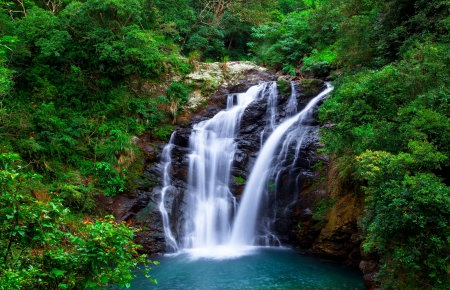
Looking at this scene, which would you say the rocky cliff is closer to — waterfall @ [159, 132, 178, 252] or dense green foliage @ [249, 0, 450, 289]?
waterfall @ [159, 132, 178, 252]

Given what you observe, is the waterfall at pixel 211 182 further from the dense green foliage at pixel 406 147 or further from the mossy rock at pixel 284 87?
the dense green foliage at pixel 406 147

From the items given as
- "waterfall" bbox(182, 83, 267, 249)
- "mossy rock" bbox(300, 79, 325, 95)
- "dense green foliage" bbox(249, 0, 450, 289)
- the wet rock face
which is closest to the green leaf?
"dense green foliage" bbox(249, 0, 450, 289)

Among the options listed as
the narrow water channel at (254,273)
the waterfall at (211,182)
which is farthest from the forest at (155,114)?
the narrow water channel at (254,273)

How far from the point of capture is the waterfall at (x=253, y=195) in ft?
47.3

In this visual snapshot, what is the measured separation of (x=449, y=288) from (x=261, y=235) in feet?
28.3

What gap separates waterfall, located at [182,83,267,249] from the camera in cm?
1462

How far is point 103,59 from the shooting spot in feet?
54.6

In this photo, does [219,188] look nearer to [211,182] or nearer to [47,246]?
[211,182]

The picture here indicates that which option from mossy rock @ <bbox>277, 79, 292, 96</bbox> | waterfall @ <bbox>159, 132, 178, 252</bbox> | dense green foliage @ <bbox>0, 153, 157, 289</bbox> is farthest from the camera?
mossy rock @ <bbox>277, 79, 292, 96</bbox>

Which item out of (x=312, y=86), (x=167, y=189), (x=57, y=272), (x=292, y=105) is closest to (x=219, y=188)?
(x=167, y=189)

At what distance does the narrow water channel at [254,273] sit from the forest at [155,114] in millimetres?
2550


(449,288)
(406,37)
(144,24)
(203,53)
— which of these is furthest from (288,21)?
(449,288)

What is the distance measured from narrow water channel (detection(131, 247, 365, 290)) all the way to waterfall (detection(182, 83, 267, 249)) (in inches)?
62.6

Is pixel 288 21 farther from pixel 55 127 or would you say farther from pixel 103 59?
pixel 55 127
